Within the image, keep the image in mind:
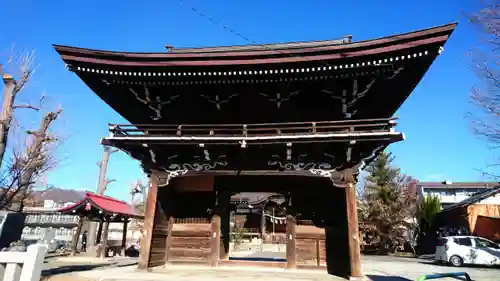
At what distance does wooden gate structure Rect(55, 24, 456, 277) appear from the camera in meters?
9.54

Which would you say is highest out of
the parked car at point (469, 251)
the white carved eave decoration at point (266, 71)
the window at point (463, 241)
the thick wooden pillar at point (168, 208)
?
the white carved eave decoration at point (266, 71)

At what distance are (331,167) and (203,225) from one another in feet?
18.3

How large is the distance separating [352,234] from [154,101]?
8.37 m

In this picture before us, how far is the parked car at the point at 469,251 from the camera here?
18.1 meters

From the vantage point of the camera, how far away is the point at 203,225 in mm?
12203

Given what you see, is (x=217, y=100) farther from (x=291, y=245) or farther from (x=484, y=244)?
(x=484, y=244)

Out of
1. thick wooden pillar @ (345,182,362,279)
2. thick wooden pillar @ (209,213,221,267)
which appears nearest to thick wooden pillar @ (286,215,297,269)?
thick wooden pillar @ (345,182,362,279)

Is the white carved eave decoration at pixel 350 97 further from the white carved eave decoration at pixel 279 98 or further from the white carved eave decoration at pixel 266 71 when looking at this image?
the white carved eave decoration at pixel 279 98

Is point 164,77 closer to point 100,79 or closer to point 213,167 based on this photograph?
point 100,79

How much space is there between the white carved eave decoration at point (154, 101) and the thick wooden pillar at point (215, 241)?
462 centimetres

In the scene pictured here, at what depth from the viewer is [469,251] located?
732 inches

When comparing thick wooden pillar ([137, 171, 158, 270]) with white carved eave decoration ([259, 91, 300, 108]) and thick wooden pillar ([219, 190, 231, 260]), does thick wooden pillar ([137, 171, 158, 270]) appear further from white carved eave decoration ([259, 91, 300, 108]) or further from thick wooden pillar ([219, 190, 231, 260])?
white carved eave decoration ([259, 91, 300, 108])

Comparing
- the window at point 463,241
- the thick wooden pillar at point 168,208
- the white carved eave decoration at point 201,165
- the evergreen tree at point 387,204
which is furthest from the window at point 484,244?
the thick wooden pillar at point 168,208

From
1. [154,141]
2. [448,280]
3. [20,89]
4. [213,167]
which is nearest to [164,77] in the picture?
[154,141]
